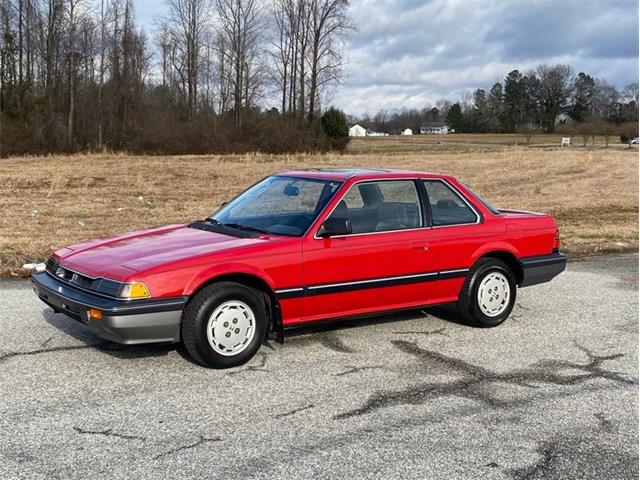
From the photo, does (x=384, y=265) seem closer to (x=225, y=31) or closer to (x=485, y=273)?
(x=485, y=273)

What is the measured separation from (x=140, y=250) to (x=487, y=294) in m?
3.31

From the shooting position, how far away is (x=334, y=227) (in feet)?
18.4

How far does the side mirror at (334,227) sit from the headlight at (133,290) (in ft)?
5.04

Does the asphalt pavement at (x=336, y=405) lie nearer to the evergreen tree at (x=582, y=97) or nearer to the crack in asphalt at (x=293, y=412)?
the crack in asphalt at (x=293, y=412)

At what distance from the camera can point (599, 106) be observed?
113 meters

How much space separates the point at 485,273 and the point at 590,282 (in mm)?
2987

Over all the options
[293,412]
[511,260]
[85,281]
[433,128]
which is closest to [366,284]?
[293,412]

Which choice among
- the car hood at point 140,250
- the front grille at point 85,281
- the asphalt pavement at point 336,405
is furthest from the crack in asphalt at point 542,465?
the front grille at point 85,281

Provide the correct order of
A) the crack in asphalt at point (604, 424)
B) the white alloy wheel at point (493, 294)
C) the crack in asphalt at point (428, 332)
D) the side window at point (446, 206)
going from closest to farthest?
the crack in asphalt at point (604, 424) < the crack in asphalt at point (428, 332) < the side window at point (446, 206) < the white alloy wheel at point (493, 294)

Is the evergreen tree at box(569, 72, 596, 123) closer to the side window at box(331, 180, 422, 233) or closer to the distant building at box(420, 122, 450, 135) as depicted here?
the distant building at box(420, 122, 450, 135)

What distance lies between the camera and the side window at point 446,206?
21.3 ft

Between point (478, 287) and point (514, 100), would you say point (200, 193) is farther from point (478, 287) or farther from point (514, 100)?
point (514, 100)

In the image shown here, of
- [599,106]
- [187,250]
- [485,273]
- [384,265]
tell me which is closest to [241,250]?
[187,250]

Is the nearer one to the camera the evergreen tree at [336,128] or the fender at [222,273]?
the fender at [222,273]
